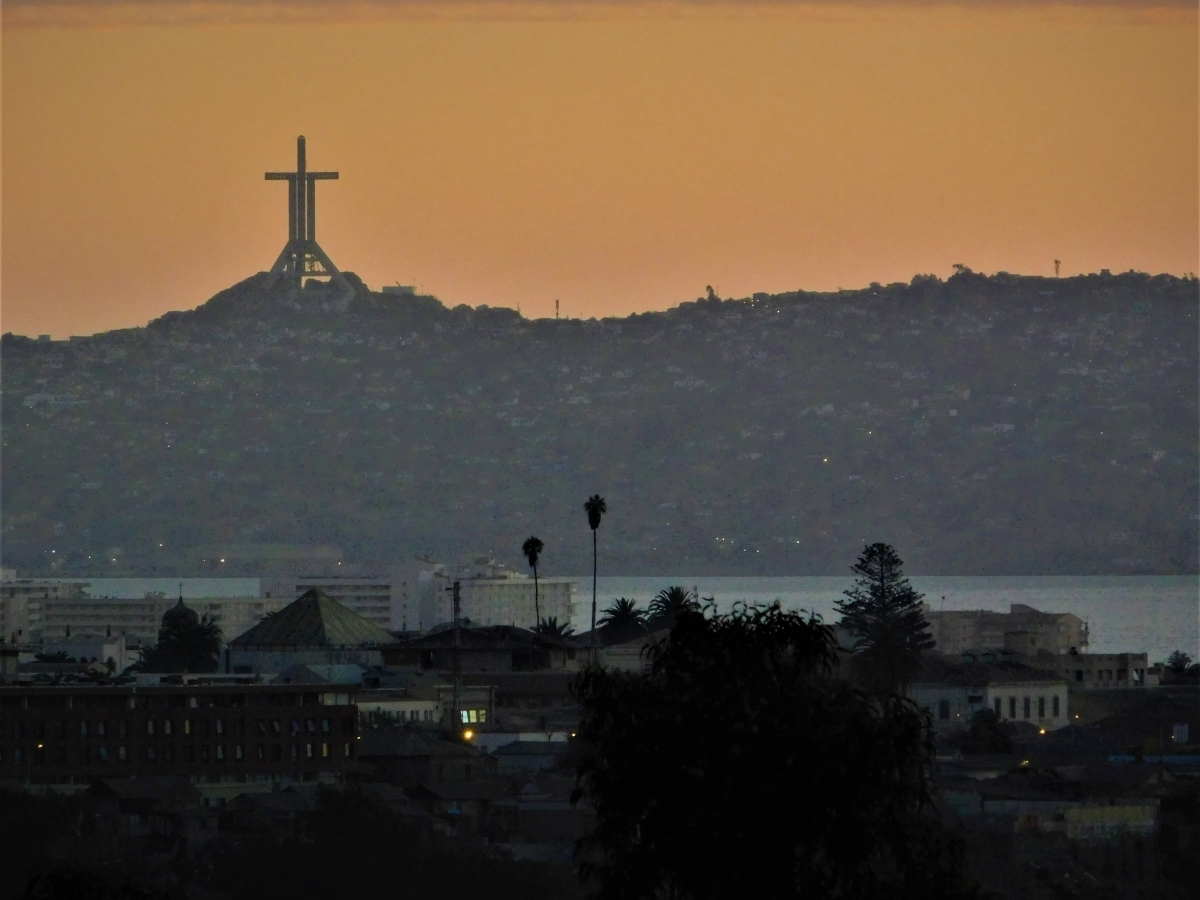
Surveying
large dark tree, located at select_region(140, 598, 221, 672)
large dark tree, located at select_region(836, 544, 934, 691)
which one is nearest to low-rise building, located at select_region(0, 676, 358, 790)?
large dark tree, located at select_region(836, 544, 934, 691)

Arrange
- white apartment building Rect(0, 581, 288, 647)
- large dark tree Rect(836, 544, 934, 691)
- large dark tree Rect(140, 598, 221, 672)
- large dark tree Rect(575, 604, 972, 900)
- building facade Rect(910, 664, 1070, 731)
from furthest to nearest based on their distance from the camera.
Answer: white apartment building Rect(0, 581, 288, 647) → large dark tree Rect(140, 598, 221, 672) → building facade Rect(910, 664, 1070, 731) → large dark tree Rect(836, 544, 934, 691) → large dark tree Rect(575, 604, 972, 900)

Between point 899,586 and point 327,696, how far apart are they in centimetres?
2615

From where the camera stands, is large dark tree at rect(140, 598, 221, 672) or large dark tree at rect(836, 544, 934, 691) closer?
large dark tree at rect(836, 544, 934, 691)

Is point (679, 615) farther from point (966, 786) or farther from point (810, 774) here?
point (966, 786)

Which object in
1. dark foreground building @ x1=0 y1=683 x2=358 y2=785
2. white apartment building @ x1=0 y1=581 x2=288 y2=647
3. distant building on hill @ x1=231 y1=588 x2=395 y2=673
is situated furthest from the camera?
white apartment building @ x1=0 y1=581 x2=288 y2=647

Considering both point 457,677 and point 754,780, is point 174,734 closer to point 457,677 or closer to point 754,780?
point 457,677

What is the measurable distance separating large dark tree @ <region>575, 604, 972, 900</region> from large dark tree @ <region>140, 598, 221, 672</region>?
73.2 m

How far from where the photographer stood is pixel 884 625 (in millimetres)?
84938

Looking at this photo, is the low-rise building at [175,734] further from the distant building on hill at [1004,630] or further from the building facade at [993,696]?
the distant building on hill at [1004,630]

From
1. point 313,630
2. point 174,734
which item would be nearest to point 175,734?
point 174,734

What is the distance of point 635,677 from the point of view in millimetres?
29531

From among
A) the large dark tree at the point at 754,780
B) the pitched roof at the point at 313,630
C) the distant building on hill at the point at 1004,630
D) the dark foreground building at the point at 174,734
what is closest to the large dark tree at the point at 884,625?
the dark foreground building at the point at 174,734

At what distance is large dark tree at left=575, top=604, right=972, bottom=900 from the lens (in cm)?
2791

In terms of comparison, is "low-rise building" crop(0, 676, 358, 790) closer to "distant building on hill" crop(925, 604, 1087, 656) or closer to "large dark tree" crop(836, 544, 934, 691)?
"large dark tree" crop(836, 544, 934, 691)
